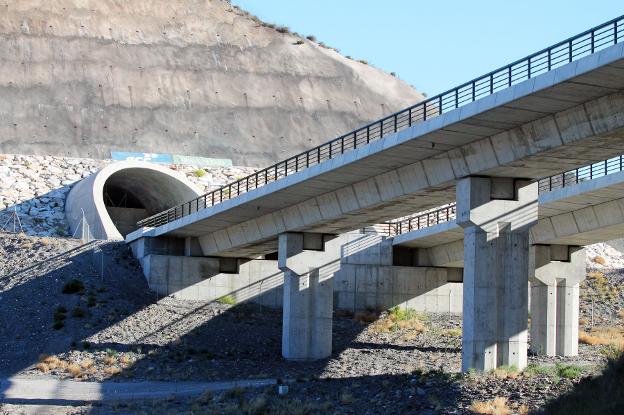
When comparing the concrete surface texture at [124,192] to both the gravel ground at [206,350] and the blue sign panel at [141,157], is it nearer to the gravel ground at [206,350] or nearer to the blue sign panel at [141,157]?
the gravel ground at [206,350]

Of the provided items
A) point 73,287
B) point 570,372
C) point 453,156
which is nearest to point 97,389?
point 453,156

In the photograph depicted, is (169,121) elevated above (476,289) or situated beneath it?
elevated above

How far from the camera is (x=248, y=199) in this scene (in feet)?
164

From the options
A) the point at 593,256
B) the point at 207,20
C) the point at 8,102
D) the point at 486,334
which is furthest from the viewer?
the point at 207,20

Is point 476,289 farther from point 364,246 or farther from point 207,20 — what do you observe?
point 207,20

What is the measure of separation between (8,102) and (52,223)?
1645 centimetres

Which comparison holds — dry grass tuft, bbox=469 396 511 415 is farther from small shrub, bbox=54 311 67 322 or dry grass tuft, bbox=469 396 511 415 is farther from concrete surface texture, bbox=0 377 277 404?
small shrub, bbox=54 311 67 322

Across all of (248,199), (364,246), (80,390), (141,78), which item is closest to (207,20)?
(141,78)

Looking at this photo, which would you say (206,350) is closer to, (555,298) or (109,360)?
(109,360)

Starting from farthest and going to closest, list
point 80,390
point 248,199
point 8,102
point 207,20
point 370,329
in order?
point 207,20
point 8,102
point 370,329
point 248,199
point 80,390

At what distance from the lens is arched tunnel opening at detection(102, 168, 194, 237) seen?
70812 millimetres

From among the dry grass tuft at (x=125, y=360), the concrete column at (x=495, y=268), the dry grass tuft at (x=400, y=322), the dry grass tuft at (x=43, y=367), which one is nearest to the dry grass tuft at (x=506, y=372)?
the concrete column at (x=495, y=268)

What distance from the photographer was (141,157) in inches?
3282

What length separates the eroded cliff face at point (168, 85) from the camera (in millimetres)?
84000
